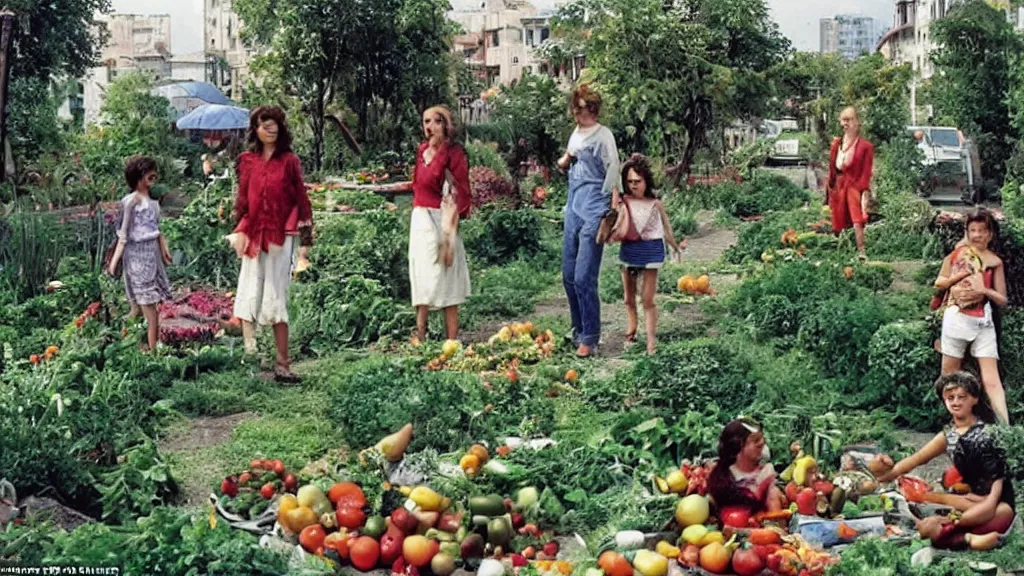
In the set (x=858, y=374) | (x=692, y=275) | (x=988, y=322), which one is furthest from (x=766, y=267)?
(x=988, y=322)

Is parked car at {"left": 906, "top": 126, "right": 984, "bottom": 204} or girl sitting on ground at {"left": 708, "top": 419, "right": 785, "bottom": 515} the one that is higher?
parked car at {"left": 906, "top": 126, "right": 984, "bottom": 204}

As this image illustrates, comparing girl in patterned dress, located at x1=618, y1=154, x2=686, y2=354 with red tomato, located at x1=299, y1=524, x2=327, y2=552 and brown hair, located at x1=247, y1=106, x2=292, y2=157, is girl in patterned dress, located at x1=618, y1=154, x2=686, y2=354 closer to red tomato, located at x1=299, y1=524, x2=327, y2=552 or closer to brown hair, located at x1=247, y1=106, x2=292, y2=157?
brown hair, located at x1=247, y1=106, x2=292, y2=157

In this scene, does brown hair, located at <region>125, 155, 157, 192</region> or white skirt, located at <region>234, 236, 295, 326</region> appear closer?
white skirt, located at <region>234, 236, 295, 326</region>

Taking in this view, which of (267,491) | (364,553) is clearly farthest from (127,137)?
(364,553)

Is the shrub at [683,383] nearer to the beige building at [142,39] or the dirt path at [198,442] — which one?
the dirt path at [198,442]

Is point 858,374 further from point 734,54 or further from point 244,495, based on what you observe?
point 734,54

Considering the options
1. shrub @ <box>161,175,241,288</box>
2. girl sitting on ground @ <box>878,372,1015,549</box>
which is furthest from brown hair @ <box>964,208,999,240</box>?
shrub @ <box>161,175,241,288</box>

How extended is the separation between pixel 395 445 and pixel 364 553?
117 cm

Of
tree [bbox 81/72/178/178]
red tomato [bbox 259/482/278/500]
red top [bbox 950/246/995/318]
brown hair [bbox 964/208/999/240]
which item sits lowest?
red tomato [bbox 259/482/278/500]

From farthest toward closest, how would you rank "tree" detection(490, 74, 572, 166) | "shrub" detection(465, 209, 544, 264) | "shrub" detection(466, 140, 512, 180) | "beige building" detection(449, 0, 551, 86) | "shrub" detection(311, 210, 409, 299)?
"beige building" detection(449, 0, 551, 86) → "tree" detection(490, 74, 572, 166) → "shrub" detection(466, 140, 512, 180) → "shrub" detection(465, 209, 544, 264) → "shrub" detection(311, 210, 409, 299)

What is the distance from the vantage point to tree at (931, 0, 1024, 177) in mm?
27781

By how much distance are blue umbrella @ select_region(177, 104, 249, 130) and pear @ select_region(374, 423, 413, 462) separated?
80.5 feet

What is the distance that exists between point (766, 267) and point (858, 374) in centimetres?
419

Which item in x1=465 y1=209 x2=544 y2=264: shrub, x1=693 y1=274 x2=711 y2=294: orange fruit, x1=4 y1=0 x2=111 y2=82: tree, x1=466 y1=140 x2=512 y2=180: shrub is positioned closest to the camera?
x1=693 y1=274 x2=711 y2=294: orange fruit
